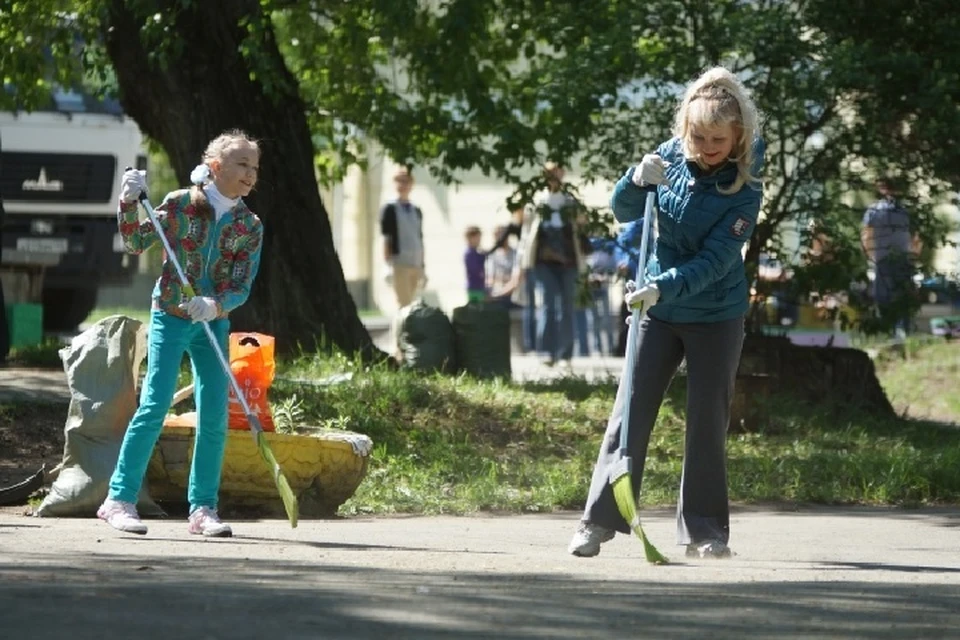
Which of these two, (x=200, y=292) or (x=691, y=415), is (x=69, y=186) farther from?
(x=691, y=415)

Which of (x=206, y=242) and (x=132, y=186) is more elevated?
(x=132, y=186)

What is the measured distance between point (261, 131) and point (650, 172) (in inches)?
276

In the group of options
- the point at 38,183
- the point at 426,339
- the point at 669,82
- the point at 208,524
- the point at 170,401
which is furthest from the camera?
the point at 38,183

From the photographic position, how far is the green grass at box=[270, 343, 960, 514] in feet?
33.4

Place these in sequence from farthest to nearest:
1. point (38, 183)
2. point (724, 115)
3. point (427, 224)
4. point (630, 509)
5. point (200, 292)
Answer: point (427, 224)
point (38, 183)
point (200, 292)
point (630, 509)
point (724, 115)

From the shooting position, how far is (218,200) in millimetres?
8117

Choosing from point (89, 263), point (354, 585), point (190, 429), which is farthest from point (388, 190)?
point (354, 585)

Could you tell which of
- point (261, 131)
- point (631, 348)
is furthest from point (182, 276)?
point (261, 131)

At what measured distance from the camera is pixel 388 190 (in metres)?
39.5

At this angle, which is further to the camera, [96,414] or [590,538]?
[96,414]

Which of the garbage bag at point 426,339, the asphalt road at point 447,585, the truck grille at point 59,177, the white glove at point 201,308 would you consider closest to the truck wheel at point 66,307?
the truck grille at point 59,177

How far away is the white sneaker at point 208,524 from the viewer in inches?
309

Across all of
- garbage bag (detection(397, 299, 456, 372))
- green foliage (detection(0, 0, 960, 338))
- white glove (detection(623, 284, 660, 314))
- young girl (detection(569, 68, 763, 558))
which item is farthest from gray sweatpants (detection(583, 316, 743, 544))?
garbage bag (detection(397, 299, 456, 372))

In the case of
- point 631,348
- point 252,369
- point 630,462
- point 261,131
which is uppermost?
point 261,131
